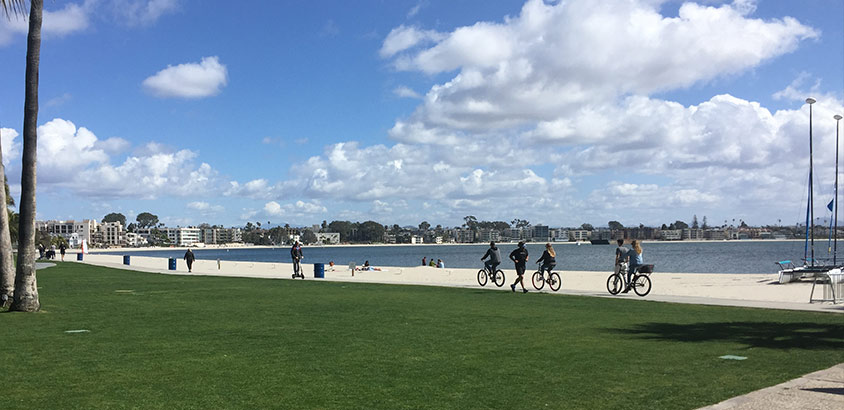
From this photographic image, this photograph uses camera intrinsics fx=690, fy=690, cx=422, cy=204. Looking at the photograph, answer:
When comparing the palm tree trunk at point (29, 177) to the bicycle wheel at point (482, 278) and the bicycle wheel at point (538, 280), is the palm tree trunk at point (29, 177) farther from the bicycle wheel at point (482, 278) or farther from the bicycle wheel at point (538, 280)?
the bicycle wheel at point (482, 278)

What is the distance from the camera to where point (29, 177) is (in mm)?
16188

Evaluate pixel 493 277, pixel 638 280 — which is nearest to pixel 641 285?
pixel 638 280

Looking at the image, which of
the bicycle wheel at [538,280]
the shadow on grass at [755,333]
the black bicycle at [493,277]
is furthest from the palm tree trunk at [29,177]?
the black bicycle at [493,277]

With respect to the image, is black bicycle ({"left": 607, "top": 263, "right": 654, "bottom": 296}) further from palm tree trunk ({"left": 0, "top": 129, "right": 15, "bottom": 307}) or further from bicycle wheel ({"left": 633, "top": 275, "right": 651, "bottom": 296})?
palm tree trunk ({"left": 0, "top": 129, "right": 15, "bottom": 307})

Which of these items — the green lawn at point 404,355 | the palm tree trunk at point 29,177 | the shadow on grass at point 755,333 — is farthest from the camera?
the palm tree trunk at point 29,177

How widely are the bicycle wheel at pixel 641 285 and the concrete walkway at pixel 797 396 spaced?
13714mm

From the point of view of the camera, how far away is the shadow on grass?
34.9ft

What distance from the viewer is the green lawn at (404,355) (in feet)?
23.2

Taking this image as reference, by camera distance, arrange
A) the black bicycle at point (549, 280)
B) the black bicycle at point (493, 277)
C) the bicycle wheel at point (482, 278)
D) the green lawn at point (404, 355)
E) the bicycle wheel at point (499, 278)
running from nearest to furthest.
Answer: the green lawn at point (404, 355)
the black bicycle at point (549, 280)
the black bicycle at point (493, 277)
the bicycle wheel at point (499, 278)
the bicycle wheel at point (482, 278)

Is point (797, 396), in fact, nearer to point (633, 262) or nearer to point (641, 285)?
point (641, 285)

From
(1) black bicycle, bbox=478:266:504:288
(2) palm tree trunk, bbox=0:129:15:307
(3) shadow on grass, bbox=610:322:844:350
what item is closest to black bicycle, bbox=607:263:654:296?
(1) black bicycle, bbox=478:266:504:288

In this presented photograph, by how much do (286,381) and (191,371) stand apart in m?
1.46

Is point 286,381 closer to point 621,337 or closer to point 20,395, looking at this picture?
point 20,395

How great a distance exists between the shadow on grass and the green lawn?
0.03 m
